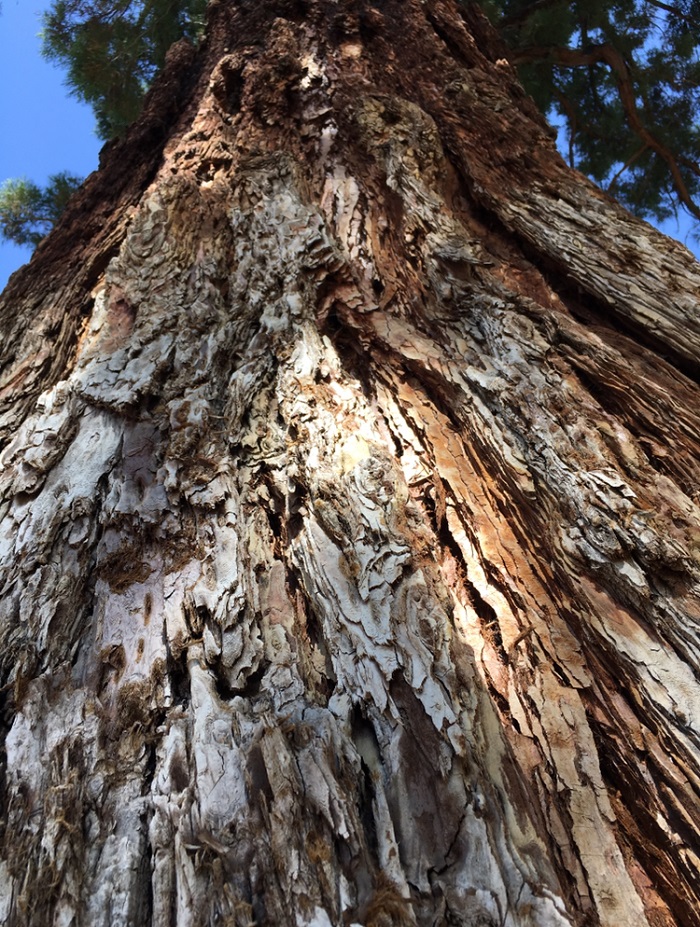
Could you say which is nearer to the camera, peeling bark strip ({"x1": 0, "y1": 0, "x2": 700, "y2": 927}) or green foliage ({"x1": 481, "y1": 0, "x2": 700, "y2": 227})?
peeling bark strip ({"x1": 0, "y1": 0, "x2": 700, "y2": 927})

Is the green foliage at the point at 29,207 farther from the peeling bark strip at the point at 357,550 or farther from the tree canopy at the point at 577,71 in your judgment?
the peeling bark strip at the point at 357,550

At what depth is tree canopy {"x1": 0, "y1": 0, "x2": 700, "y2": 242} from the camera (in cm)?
559

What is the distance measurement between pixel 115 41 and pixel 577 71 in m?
4.14

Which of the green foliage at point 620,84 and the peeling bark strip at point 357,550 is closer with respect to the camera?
the peeling bark strip at point 357,550

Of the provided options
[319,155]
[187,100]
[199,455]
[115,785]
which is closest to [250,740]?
[115,785]

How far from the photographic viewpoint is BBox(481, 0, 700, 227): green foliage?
5727mm

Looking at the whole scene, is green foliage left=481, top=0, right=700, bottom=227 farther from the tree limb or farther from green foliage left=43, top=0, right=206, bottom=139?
green foliage left=43, top=0, right=206, bottom=139

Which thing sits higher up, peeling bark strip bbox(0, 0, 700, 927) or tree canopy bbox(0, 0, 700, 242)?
tree canopy bbox(0, 0, 700, 242)

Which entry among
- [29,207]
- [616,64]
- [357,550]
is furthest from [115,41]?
[357,550]

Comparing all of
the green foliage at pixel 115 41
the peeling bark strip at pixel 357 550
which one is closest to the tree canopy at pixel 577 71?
the green foliage at pixel 115 41

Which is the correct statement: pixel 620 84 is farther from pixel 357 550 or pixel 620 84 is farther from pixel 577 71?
pixel 357 550

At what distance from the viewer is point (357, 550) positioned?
1.66m

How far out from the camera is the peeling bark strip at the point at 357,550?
118 cm

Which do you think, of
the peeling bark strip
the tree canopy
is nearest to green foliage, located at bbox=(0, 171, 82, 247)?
the tree canopy
